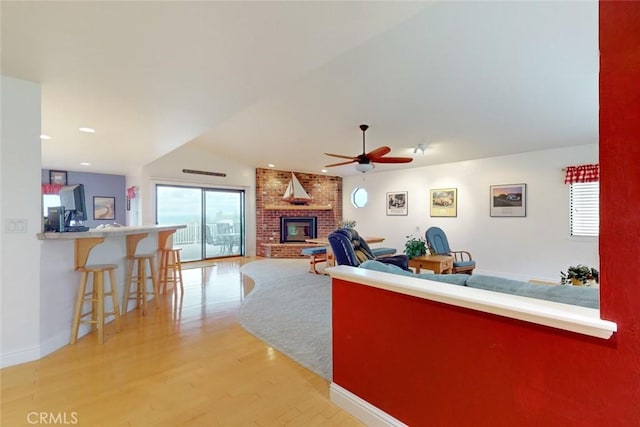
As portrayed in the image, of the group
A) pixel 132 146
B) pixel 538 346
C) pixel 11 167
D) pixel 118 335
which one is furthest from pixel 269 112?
pixel 538 346

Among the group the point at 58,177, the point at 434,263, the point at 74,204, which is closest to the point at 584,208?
the point at 434,263

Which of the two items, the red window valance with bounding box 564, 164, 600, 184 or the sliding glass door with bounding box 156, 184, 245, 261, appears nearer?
the red window valance with bounding box 564, 164, 600, 184

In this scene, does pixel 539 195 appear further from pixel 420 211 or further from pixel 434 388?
pixel 434 388

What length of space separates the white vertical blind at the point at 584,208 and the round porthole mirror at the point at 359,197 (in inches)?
175

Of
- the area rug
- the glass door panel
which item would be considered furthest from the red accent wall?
the glass door panel

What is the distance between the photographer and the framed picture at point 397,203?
280 inches

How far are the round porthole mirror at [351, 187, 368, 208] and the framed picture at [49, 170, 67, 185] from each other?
23.6ft

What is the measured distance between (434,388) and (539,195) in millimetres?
5135

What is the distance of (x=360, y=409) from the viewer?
64.1 inches

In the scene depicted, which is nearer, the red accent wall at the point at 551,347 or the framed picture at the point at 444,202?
the red accent wall at the point at 551,347

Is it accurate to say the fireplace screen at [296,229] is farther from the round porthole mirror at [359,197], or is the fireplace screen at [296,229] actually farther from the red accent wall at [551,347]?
the red accent wall at [551,347]

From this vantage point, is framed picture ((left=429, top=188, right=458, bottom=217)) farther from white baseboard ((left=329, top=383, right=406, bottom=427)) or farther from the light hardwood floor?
white baseboard ((left=329, top=383, right=406, bottom=427))

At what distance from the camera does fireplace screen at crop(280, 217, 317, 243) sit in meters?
8.04

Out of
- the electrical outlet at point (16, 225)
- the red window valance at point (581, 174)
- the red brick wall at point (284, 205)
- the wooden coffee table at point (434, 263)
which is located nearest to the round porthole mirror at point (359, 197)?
the red brick wall at point (284, 205)
